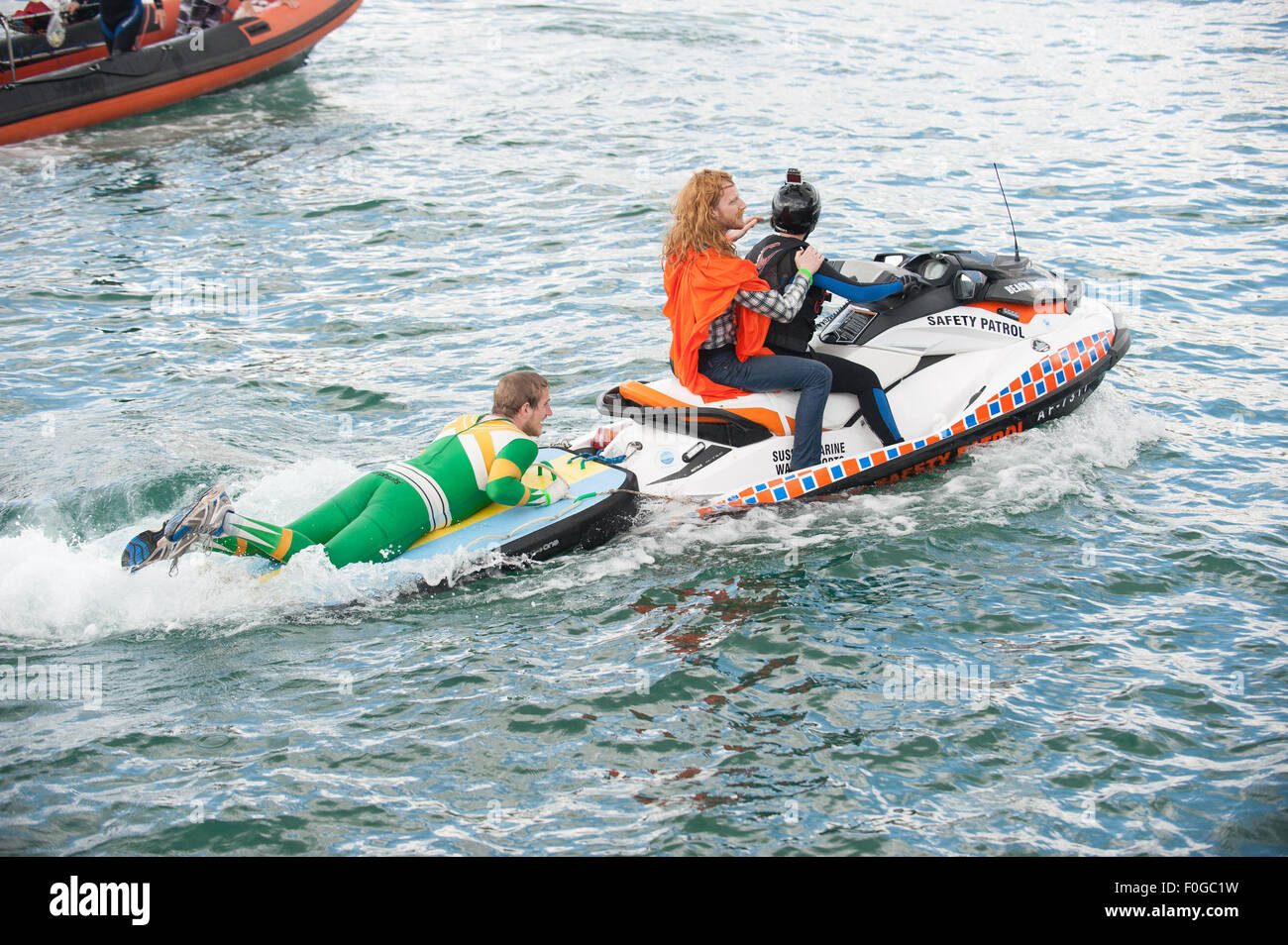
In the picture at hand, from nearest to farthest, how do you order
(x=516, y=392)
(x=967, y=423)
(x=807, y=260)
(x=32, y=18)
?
(x=516, y=392) → (x=807, y=260) → (x=967, y=423) → (x=32, y=18)

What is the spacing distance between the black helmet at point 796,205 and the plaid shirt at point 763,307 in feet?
1.01

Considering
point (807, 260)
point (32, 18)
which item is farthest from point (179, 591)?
point (32, 18)

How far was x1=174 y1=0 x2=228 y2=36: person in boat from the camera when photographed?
1786 cm

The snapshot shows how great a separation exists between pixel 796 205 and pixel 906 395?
1446 mm

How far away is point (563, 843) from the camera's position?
15.3 feet

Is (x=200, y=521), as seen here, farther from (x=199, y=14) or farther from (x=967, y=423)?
(x=199, y=14)

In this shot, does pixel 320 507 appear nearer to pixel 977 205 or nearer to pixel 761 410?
pixel 761 410

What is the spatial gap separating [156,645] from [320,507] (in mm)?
1084

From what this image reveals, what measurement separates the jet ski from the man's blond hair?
2.50 feet

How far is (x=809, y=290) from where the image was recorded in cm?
721

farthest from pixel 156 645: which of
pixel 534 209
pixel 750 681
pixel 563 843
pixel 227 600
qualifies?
pixel 534 209

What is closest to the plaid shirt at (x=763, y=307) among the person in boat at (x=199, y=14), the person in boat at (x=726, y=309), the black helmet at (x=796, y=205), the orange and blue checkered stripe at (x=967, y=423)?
the person in boat at (x=726, y=309)

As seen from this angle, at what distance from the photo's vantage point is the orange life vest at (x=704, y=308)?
6688 millimetres

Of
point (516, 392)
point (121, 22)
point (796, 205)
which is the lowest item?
point (516, 392)
